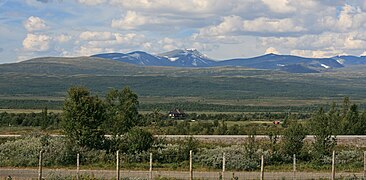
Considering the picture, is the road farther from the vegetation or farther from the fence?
the vegetation

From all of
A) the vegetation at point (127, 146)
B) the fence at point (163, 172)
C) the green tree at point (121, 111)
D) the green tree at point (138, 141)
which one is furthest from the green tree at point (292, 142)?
the green tree at point (121, 111)

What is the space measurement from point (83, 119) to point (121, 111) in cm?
339

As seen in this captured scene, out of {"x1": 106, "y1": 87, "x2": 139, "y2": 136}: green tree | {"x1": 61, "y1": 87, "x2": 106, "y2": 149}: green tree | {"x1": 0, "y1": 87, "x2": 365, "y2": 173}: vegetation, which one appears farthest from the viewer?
{"x1": 106, "y1": 87, "x2": 139, "y2": 136}: green tree

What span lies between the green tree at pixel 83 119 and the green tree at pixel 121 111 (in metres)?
1.10

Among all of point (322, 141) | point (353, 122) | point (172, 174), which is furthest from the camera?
point (353, 122)

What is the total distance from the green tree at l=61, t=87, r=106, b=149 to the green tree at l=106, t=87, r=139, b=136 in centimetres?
110

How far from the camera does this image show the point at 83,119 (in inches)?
1458

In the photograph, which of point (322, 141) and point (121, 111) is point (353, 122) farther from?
point (121, 111)

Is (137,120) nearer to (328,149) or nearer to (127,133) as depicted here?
(127,133)

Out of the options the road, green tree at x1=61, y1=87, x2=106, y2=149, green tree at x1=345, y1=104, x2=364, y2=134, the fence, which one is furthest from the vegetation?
green tree at x1=345, y1=104, x2=364, y2=134

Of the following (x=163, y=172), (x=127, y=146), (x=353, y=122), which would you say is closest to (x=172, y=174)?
(x=163, y=172)

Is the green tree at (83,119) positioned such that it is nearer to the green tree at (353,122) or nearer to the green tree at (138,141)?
the green tree at (138,141)

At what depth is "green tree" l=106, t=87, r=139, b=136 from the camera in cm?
3897

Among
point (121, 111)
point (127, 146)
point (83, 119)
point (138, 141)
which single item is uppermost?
point (121, 111)
